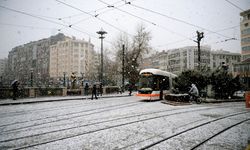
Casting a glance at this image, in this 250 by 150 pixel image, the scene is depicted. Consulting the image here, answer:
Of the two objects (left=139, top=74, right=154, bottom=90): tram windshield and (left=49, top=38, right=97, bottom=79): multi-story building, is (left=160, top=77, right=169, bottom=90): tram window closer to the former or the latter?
(left=139, top=74, right=154, bottom=90): tram windshield

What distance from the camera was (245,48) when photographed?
211ft

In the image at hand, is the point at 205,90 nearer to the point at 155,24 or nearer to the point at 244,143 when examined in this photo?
the point at 155,24

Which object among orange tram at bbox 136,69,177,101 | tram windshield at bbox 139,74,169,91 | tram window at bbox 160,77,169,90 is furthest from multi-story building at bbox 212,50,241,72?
tram windshield at bbox 139,74,169,91

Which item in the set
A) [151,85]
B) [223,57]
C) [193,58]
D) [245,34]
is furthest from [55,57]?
[151,85]

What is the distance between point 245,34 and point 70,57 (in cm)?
8170

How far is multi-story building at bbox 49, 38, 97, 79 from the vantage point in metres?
108

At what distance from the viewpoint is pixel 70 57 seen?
109 metres

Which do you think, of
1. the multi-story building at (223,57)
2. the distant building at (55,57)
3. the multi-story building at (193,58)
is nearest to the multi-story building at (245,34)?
the multi-story building at (193,58)

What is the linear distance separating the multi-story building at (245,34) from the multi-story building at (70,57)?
6824 cm

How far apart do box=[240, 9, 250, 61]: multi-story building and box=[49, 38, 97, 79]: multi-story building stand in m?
68.2

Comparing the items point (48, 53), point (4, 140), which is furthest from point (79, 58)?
point (4, 140)

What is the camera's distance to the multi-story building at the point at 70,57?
4261 inches

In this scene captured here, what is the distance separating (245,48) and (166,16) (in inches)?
2293

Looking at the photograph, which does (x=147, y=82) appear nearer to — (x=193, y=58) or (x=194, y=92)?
(x=194, y=92)
